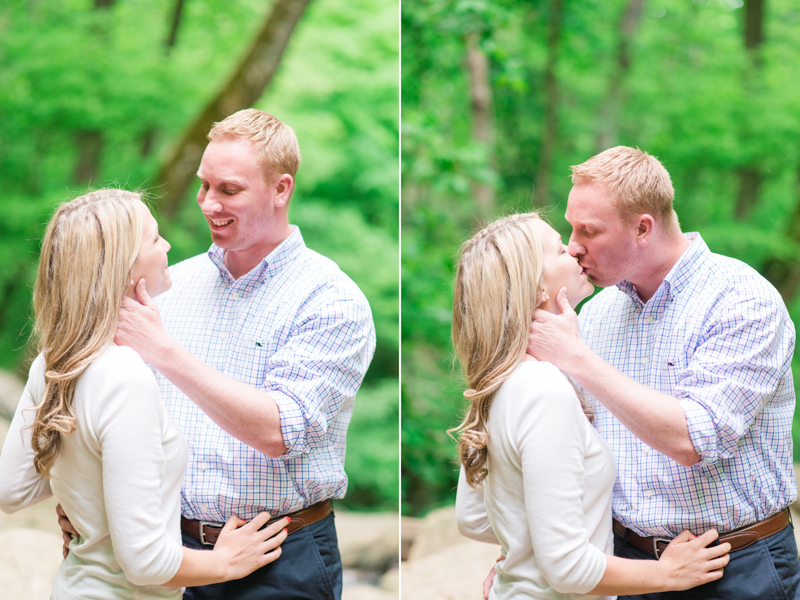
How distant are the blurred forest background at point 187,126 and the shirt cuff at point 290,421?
429 centimetres

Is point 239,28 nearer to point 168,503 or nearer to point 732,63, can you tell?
point 732,63

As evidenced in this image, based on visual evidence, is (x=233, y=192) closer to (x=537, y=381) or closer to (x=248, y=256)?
(x=248, y=256)

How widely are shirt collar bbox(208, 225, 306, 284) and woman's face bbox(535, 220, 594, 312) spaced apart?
626 mm

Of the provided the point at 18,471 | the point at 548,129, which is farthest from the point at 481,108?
the point at 18,471

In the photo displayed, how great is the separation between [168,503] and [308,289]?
0.60 meters

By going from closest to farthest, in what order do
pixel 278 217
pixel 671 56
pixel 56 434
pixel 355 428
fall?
pixel 56 434 < pixel 278 217 < pixel 355 428 < pixel 671 56

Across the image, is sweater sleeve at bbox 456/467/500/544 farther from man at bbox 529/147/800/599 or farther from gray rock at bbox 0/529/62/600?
gray rock at bbox 0/529/62/600

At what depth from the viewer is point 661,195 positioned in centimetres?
173

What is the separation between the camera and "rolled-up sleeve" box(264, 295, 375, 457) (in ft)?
5.41

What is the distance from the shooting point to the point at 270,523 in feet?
5.80

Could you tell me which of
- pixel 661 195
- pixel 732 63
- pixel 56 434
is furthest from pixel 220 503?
pixel 732 63

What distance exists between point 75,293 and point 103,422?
26 cm

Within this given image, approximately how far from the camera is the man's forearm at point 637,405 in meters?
1.48

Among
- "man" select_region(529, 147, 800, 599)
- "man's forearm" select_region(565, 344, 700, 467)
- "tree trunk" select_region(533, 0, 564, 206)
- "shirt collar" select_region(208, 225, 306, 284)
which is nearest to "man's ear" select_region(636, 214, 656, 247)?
"man" select_region(529, 147, 800, 599)
